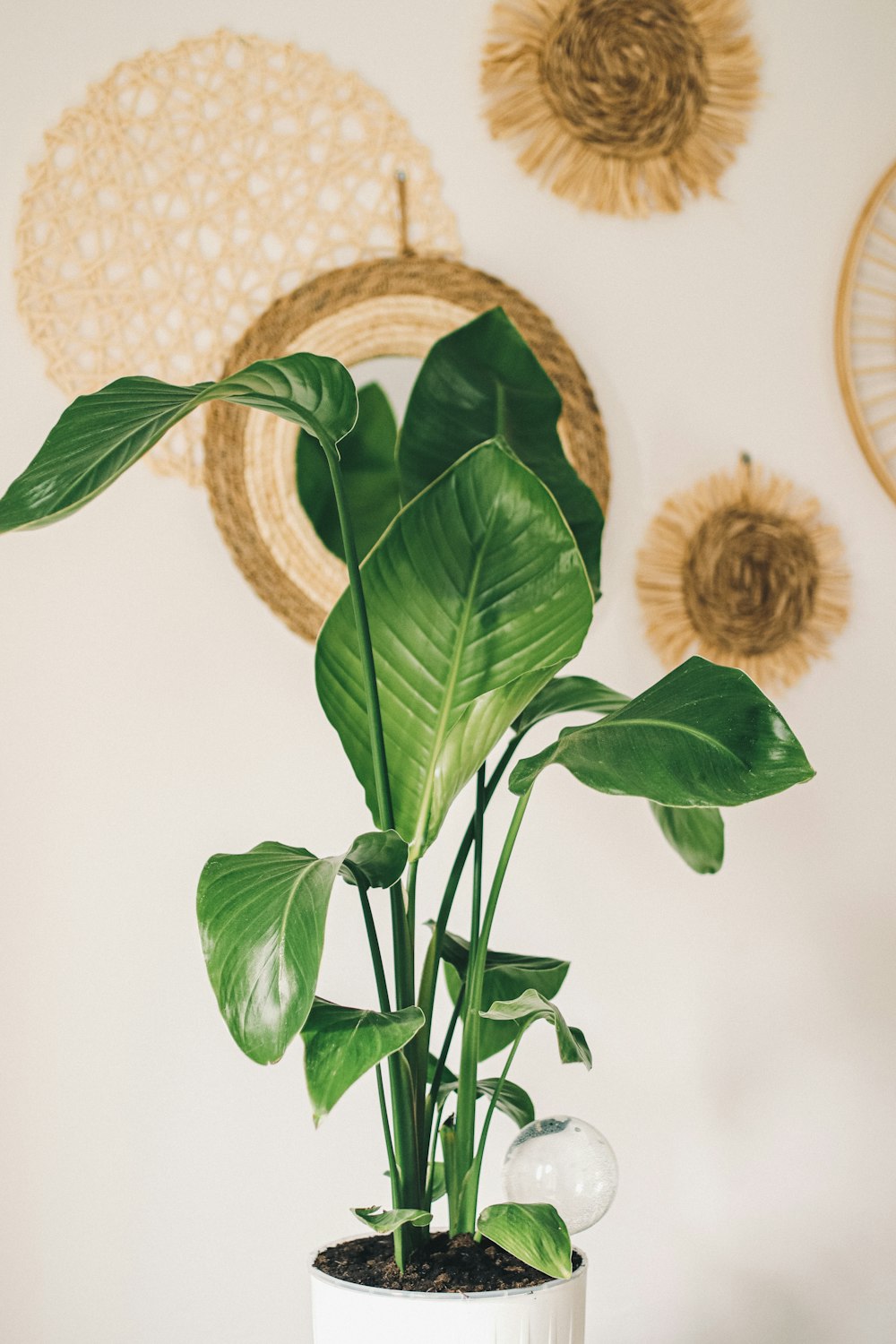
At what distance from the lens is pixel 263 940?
2.51 feet

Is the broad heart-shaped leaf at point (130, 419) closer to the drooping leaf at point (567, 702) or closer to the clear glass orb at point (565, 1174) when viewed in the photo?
the drooping leaf at point (567, 702)

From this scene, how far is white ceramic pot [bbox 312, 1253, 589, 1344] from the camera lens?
90 cm

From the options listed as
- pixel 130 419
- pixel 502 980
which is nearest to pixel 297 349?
pixel 130 419

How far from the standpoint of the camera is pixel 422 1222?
3.19 ft

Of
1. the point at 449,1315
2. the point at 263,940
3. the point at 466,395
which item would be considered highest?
the point at 466,395

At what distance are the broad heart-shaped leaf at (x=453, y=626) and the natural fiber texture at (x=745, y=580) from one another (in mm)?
635

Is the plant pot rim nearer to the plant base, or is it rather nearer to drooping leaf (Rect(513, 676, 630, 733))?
the plant base

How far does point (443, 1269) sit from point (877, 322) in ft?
4.30

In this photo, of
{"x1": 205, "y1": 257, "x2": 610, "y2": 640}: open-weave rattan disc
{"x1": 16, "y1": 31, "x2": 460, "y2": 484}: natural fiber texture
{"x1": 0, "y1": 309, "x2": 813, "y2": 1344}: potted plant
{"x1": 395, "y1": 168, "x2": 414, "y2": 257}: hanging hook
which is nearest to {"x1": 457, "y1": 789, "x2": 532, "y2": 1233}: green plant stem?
{"x1": 0, "y1": 309, "x2": 813, "y2": 1344}: potted plant

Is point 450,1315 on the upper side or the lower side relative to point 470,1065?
lower

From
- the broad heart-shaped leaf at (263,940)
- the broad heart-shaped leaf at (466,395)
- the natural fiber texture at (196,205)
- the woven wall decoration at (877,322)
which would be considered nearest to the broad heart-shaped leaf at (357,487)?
the broad heart-shaped leaf at (466,395)

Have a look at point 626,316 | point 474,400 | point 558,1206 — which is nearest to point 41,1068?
point 558,1206

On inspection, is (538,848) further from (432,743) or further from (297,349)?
(297,349)

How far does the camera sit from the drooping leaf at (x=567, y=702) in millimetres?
1147
